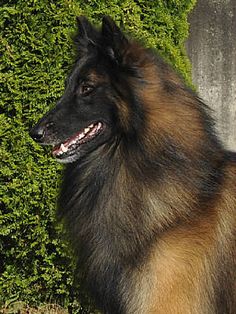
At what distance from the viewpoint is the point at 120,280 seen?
400 cm

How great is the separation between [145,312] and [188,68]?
3.24 meters

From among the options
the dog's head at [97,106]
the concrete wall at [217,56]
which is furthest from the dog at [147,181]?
the concrete wall at [217,56]

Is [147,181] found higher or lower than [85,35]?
lower

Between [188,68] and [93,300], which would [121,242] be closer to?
[93,300]

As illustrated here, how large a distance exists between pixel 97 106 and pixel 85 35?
573 millimetres

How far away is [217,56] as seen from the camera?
412 inches

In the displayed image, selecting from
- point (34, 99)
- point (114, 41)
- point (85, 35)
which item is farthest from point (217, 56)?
point (114, 41)

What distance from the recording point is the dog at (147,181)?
153 inches

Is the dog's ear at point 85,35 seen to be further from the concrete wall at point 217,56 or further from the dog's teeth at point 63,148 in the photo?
the concrete wall at point 217,56

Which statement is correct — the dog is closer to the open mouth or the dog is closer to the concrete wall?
the open mouth

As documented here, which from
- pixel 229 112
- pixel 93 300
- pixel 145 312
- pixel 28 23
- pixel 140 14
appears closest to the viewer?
pixel 145 312

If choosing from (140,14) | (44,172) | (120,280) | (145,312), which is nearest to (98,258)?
(120,280)

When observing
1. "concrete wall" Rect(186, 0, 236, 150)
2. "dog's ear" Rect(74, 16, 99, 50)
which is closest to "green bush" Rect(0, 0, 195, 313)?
"dog's ear" Rect(74, 16, 99, 50)

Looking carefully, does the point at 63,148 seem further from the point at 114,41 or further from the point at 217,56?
the point at 217,56
